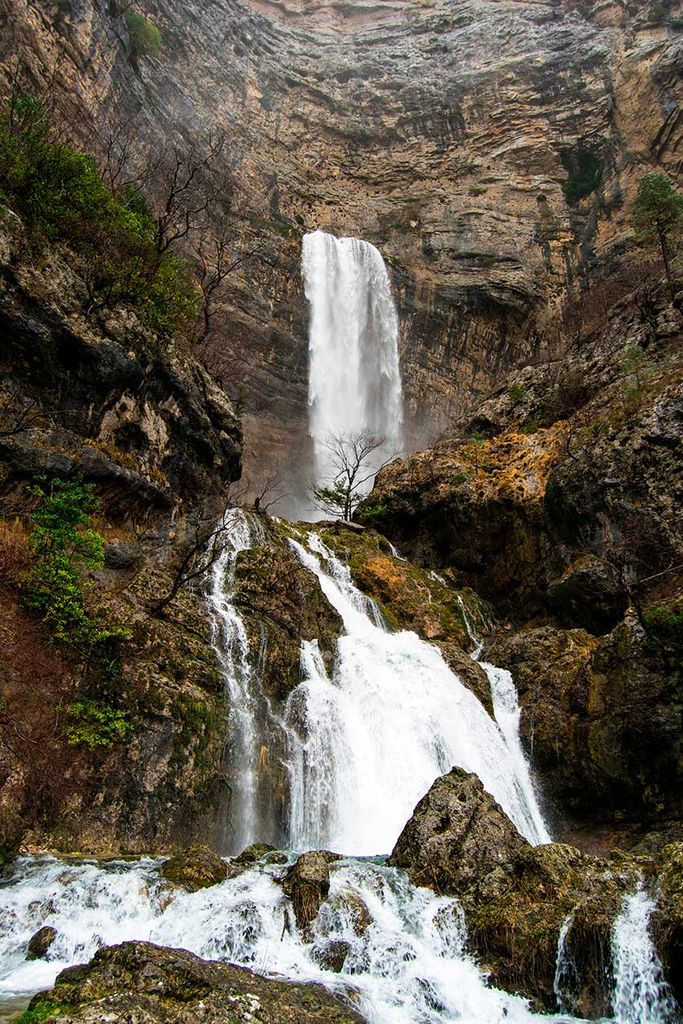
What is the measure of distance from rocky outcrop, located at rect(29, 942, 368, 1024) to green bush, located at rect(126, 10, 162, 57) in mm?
37594

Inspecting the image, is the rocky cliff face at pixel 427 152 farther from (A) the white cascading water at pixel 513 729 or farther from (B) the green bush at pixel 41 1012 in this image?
(B) the green bush at pixel 41 1012

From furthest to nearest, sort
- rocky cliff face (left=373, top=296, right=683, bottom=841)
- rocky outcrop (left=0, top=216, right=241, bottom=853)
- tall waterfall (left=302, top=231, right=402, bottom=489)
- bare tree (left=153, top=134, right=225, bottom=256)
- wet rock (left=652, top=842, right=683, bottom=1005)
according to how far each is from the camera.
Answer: tall waterfall (left=302, top=231, right=402, bottom=489) → bare tree (left=153, top=134, right=225, bottom=256) → rocky cliff face (left=373, top=296, right=683, bottom=841) → rocky outcrop (left=0, top=216, right=241, bottom=853) → wet rock (left=652, top=842, right=683, bottom=1005)

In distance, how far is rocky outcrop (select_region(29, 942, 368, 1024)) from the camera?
3920mm

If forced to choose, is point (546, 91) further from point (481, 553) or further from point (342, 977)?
point (342, 977)

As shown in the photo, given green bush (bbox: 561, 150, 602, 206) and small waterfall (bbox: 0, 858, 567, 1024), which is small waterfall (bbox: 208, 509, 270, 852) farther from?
green bush (bbox: 561, 150, 602, 206)

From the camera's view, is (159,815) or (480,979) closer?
(480,979)

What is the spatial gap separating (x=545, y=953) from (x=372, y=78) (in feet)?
180

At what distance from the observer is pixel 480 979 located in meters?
6.18

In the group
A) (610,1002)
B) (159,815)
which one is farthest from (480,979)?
(159,815)

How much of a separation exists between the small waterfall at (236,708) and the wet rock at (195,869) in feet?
8.57

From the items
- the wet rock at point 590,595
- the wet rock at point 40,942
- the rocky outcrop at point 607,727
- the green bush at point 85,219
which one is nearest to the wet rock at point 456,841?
the wet rock at point 40,942

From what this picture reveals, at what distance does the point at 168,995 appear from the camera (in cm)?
423

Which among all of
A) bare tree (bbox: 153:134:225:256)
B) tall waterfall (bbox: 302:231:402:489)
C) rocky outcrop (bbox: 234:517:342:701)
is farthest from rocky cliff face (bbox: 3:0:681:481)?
rocky outcrop (bbox: 234:517:342:701)

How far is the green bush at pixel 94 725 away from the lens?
368 inches
